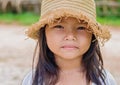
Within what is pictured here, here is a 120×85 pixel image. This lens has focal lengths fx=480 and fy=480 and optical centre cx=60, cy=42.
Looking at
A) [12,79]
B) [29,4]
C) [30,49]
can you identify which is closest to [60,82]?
[12,79]

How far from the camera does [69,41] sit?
89.8 inches

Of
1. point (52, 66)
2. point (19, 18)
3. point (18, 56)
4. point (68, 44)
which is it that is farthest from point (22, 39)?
point (68, 44)

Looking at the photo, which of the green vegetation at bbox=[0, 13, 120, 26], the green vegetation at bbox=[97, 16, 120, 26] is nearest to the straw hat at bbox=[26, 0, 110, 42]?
the green vegetation at bbox=[0, 13, 120, 26]

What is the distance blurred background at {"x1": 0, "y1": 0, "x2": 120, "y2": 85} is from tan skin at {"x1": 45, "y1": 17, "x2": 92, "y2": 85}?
23 cm

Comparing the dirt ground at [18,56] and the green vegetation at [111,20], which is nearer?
the dirt ground at [18,56]

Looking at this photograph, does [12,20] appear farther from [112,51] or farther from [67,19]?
[67,19]

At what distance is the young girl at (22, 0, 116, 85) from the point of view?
2.29 metres

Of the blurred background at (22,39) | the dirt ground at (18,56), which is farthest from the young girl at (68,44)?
the dirt ground at (18,56)

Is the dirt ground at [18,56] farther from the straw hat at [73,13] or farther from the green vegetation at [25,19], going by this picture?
the straw hat at [73,13]

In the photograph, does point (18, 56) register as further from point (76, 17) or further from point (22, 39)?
point (76, 17)

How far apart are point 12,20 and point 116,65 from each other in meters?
5.54

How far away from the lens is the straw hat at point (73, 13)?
2268 millimetres

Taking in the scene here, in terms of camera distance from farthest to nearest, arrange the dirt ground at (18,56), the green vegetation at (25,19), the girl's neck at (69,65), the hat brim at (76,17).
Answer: the green vegetation at (25,19)
the dirt ground at (18,56)
the girl's neck at (69,65)
the hat brim at (76,17)

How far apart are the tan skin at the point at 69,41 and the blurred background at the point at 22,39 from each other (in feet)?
0.76
